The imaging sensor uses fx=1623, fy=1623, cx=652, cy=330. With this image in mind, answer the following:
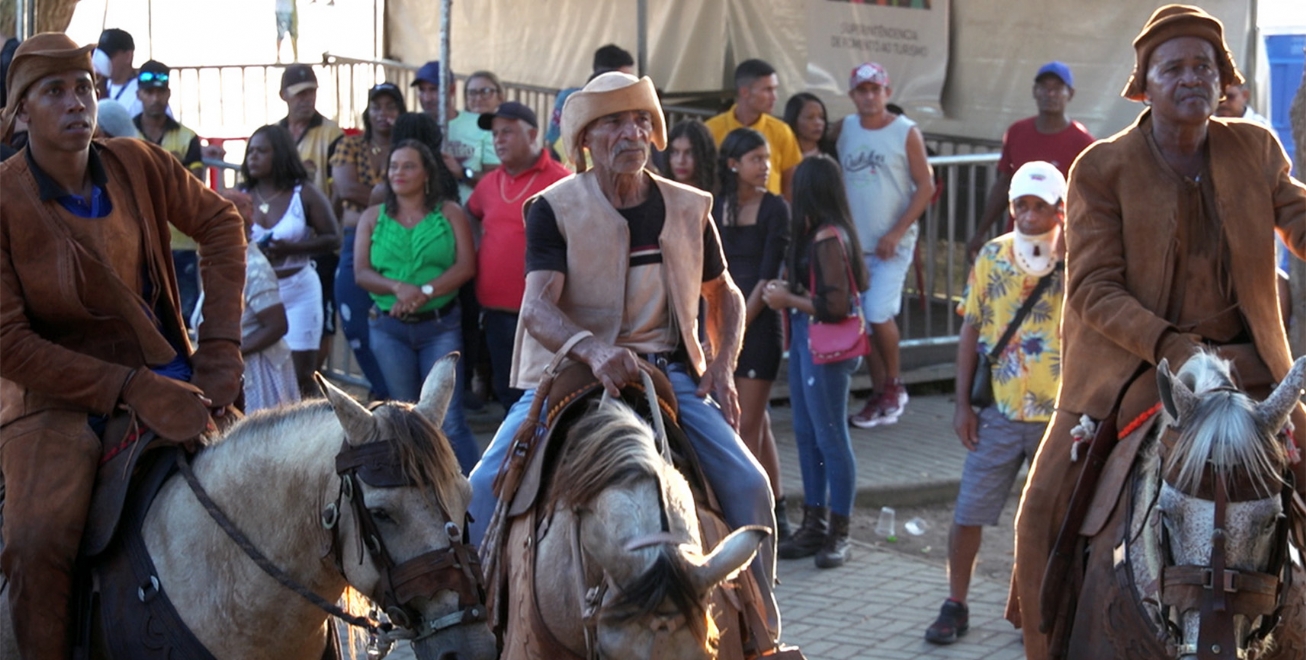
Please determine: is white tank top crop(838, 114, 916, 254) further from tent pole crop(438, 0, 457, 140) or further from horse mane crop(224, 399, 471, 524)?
horse mane crop(224, 399, 471, 524)

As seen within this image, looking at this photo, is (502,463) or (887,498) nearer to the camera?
(502,463)

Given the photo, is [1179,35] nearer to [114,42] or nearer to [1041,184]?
[1041,184]

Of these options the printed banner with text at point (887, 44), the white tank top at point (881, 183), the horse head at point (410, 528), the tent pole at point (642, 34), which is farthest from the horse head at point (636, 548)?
the printed banner with text at point (887, 44)

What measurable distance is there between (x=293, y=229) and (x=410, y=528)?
226 inches

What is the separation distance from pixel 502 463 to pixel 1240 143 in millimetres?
2435

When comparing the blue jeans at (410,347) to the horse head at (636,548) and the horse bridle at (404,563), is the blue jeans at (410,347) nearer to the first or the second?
the horse head at (636,548)

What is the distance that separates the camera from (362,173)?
1049cm

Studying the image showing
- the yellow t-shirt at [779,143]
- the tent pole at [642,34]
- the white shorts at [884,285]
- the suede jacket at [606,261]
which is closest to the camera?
the suede jacket at [606,261]

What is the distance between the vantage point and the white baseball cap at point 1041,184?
6.86m

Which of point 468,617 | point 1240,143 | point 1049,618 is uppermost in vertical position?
point 1240,143

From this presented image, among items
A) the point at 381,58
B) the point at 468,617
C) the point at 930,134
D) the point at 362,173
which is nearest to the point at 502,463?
the point at 468,617

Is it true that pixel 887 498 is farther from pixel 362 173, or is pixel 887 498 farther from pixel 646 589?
pixel 646 589

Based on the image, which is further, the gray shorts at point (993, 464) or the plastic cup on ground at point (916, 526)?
the plastic cup on ground at point (916, 526)

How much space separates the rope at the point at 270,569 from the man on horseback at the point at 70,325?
0.28 metres
